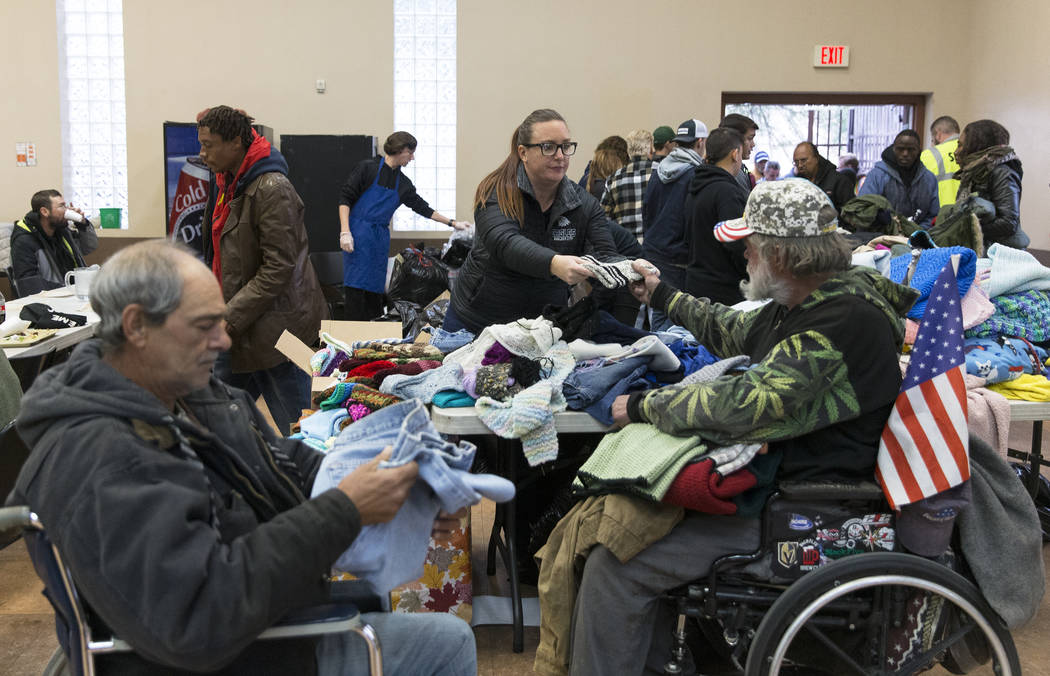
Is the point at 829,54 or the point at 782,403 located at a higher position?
the point at 829,54

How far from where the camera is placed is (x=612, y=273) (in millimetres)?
2922

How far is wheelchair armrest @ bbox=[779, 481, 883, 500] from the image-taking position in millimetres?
2160

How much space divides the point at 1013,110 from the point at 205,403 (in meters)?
8.62

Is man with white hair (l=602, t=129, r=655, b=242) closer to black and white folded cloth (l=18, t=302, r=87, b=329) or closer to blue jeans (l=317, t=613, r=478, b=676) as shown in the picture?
black and white folded cloth (l=18, t=302, r=87, b=329)

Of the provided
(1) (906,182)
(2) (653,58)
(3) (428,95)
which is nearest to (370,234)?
(3) (428,95)

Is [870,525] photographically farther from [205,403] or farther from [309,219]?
[309,219]

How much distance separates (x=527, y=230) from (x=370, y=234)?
13.2 feet

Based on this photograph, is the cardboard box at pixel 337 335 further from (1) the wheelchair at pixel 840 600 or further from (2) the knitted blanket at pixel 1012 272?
(2) the knitted blanket at pixel 1012 272

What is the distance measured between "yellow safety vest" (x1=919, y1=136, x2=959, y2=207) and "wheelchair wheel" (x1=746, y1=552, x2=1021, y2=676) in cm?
535

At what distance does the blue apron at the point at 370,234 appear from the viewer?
7129 millimetres

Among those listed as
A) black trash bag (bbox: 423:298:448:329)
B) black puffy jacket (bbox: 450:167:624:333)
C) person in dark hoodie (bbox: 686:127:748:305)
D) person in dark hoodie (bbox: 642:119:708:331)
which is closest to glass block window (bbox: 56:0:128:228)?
black trash bag (bbox: 423:298:448:329)

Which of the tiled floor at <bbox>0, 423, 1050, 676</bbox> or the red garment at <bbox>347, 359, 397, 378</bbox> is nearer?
the tiled floor at <bbox>0, 423, 1050, 676</bbox>

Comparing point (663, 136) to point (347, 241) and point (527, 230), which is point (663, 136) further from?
point (527, 230)

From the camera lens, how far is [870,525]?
222cm
